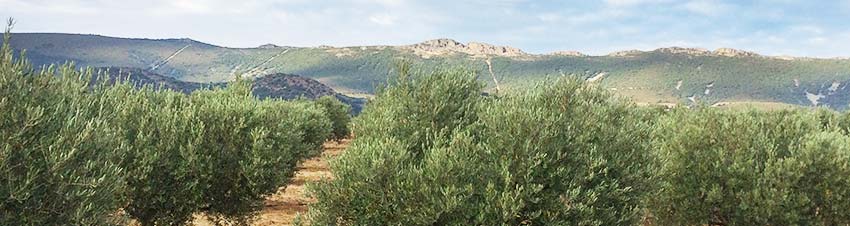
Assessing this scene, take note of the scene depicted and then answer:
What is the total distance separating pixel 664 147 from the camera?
2375cm

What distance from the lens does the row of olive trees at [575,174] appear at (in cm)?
1480

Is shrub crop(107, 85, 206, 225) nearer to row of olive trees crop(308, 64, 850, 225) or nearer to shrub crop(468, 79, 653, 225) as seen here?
row of olive trees crop(308, 64, 850, 225)

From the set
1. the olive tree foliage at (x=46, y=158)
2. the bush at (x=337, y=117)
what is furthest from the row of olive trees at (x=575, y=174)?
the bush at (x=337, y=117)

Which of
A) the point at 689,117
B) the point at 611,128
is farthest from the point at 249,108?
the point at 689,117

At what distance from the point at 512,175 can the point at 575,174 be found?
1.73m

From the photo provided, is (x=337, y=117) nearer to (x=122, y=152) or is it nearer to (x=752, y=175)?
(x=752, y=175)

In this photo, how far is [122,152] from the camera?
11555mm

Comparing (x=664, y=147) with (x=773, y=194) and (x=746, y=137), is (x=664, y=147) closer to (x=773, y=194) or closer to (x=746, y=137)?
(x=746, y=137)

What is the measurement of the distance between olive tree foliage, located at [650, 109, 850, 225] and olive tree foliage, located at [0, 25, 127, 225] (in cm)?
1661

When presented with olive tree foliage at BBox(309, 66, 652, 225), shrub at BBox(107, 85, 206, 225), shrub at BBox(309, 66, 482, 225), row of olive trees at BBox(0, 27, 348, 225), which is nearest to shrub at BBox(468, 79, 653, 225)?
olive tree foliage at BBox(309, 66, 652, 225)

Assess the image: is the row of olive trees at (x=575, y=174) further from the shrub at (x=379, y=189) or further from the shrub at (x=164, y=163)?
the shrub at (x=164, y=163)

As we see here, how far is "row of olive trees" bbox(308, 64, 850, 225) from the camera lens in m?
14.8

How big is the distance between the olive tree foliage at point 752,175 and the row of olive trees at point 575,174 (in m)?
0.05

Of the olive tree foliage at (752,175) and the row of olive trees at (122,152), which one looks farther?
the olive tree foliage at (752,175)
